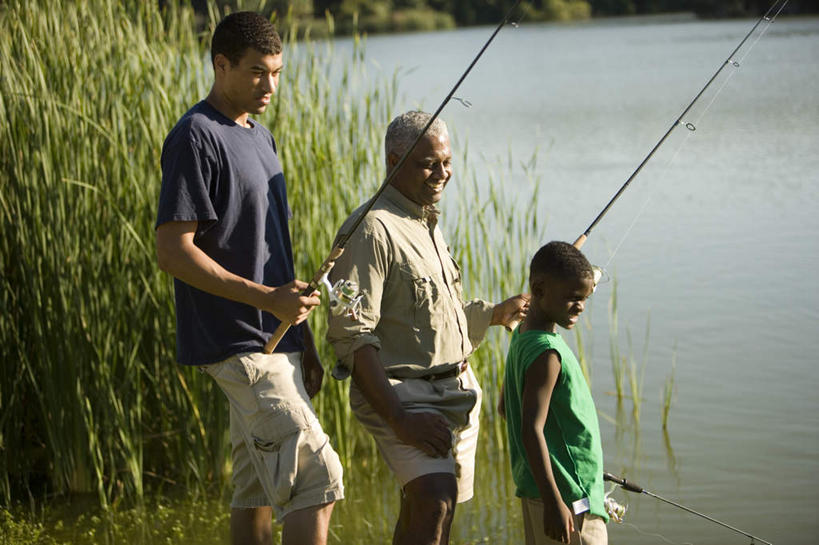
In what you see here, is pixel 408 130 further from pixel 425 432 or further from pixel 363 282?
pixel 425 432

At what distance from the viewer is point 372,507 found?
4.26 meters

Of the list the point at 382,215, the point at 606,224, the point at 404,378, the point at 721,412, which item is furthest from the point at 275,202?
the point at 606,224

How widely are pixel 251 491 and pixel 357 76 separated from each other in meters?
2.62

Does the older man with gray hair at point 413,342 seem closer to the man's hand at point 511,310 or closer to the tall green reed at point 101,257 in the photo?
the man's hand at point 511,310

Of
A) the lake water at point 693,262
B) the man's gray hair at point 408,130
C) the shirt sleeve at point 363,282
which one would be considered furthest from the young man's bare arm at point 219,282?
the lake water at point 693,262

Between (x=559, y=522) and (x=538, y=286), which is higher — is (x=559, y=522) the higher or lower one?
the lower one

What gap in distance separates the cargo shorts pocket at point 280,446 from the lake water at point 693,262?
1361 mm

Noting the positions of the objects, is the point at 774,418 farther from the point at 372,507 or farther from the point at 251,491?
the point at 251,491

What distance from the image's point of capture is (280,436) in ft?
8.20

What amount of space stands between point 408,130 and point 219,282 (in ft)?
2.06

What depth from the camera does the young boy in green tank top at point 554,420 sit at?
238cm

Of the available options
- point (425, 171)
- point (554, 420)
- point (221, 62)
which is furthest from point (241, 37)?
point (554, 420)

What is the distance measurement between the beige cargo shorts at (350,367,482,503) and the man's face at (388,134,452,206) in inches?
18.5

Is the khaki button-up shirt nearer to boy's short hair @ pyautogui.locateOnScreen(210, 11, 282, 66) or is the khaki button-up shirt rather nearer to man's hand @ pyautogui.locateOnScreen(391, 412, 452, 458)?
man's hand @ pyautogui.locateOnScreen(391, 412, 452, 458)
